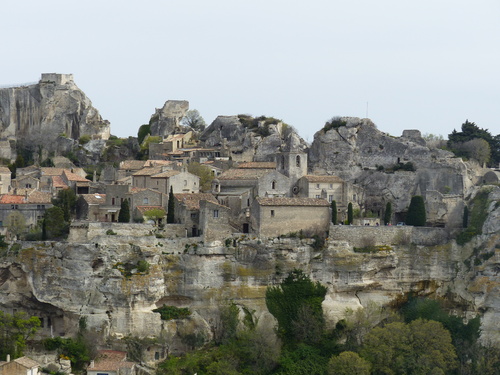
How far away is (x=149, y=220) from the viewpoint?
202 feet

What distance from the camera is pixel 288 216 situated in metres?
61.2

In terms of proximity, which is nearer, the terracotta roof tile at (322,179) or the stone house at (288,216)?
the stone house at (288,216)

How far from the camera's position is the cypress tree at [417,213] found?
64.0 metres

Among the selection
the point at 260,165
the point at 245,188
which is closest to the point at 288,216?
the point at 245,188

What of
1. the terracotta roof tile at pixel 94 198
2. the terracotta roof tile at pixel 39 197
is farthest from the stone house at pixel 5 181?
the terracotta roof tile at pixel 94 198

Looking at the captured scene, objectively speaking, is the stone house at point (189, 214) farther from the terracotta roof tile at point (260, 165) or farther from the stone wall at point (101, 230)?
the terracotta roof tile at point (260, 165)

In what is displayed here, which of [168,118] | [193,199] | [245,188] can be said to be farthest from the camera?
[168,118]

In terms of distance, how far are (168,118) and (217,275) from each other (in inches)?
986

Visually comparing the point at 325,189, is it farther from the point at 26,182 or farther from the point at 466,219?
the point at 26,182

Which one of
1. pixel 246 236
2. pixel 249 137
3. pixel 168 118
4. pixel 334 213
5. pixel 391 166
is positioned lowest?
pixel 246 236

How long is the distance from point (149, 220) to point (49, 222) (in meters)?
5.55

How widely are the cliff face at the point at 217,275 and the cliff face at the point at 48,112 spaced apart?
76.0 feet

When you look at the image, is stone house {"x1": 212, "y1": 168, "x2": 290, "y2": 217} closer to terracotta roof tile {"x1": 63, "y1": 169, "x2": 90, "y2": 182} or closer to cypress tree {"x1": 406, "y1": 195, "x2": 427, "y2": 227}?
cypress tree {"x1": 406, "y1": 195, "x2": 427, "y2": 227}

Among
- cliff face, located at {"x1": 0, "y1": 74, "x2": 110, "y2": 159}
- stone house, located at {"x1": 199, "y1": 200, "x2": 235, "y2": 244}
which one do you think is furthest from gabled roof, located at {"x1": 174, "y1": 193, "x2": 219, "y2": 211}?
cliff face, located at {"x1": 0, "y1": 74, "x2": 110, "y2": 159}
